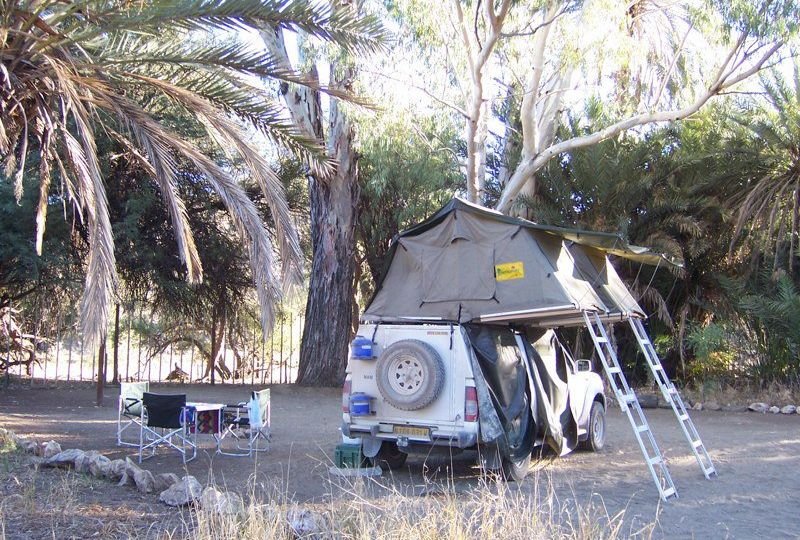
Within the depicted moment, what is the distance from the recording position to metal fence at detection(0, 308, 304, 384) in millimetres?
20173

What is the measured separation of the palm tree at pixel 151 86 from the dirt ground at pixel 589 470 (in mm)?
1958

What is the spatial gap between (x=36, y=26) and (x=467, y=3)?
27.1 ft

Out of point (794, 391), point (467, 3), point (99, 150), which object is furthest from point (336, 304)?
point (794, 391)

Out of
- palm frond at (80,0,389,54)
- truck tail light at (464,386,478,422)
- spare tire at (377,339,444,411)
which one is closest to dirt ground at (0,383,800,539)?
truck tail light at (464,386,478,422)

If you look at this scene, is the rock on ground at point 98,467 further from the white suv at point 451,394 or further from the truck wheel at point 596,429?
the truck wheel at point 596,429

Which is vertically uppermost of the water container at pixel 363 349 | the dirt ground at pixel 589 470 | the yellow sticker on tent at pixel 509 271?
the yellow sticker on tent at pixel 509 271

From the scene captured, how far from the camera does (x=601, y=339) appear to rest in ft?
27.0

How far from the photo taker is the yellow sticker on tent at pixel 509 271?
27.7 feet

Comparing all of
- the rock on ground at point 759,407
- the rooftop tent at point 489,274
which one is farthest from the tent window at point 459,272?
the rock on ground at point 759,407

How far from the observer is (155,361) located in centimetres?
3155

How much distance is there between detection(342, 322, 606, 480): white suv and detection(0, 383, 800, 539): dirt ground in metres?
0.39

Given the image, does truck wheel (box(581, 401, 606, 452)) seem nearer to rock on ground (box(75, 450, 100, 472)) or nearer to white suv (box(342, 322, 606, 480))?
white suv (box(342, 322, 606, 480))

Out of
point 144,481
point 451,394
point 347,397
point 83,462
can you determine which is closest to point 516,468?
point 451,394

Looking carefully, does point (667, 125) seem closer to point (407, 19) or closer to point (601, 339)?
point (407, 19)
